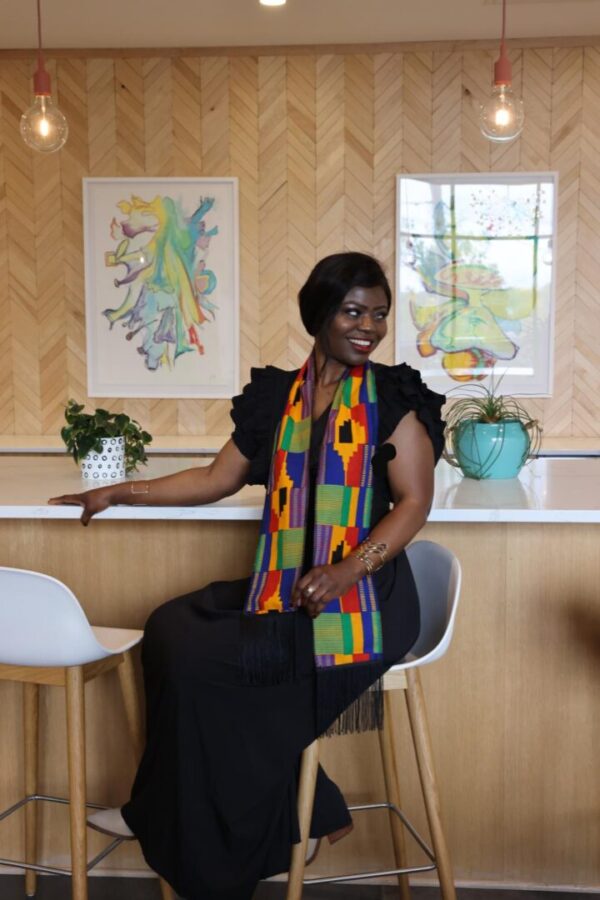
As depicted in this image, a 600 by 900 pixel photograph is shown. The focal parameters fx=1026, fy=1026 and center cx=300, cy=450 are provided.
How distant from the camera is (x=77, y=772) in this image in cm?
221

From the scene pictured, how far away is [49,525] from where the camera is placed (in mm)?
2771

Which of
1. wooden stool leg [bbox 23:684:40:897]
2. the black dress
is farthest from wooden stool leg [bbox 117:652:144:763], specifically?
wooden stool leg [bbox 23:684:40:897]

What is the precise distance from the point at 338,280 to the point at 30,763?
149 centimetres

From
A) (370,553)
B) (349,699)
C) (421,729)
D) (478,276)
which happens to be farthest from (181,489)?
(478,276)

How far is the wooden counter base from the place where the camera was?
2674 mm

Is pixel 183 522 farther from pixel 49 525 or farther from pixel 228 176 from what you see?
pixel 228 176

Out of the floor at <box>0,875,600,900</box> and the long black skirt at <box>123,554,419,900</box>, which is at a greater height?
the long black skirt at <box>123,554,419,900</box>

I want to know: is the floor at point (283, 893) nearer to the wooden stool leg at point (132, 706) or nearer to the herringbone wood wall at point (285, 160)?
the wooden stool leg at point (132, 706)

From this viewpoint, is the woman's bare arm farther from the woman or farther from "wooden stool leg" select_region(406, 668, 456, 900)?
"wooden stool leg" select_region(406, 668, 456, 900)

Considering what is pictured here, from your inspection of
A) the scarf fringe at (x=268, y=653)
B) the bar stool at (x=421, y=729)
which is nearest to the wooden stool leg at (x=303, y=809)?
the bar stool at (x=421, y=729)

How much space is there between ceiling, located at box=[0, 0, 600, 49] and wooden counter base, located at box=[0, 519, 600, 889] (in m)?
2.79

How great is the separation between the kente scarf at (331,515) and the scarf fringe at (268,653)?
57mm

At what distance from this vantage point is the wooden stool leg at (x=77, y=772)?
219 cm

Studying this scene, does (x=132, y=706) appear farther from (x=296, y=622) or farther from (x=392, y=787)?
(x=392, y=787)
